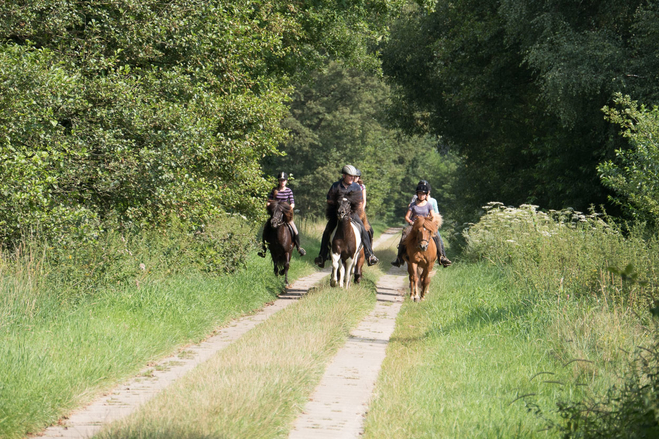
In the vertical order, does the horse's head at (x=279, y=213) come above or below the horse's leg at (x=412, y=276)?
above

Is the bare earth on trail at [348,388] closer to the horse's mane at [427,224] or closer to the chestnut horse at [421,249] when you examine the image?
the chestnut horse at [421,249]

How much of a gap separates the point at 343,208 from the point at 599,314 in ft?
22.6

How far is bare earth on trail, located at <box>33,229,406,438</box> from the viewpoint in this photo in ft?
19.9

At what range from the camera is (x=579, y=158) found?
831 inches

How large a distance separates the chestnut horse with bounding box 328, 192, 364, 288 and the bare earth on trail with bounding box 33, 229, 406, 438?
10.3 ft

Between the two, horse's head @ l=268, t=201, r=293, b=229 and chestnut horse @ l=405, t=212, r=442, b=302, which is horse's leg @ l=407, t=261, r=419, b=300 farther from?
horse's head @ l=268, t=201, r=293, b=229

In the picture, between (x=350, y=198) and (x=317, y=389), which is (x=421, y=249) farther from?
(x=317, y=389)

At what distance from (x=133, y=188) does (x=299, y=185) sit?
3873 cm

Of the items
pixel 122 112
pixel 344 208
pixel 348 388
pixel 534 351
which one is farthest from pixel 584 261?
pixel 122 112

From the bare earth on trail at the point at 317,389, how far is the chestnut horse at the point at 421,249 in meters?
2.43

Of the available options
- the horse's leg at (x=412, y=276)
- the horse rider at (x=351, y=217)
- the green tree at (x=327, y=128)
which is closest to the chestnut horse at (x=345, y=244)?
the horse rider at (x=351, y=217)

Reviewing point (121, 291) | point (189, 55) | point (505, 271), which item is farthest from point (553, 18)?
point (121, 291)

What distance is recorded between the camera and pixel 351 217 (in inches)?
615

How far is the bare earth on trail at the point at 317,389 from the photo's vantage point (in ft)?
19.9
